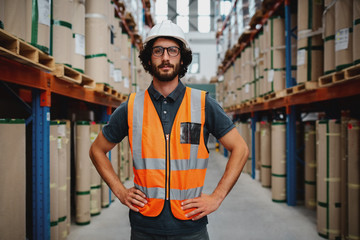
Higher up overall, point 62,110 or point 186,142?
point 62,110

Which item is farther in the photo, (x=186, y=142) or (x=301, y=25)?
(x=301, y=25)

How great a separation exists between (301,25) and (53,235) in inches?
172

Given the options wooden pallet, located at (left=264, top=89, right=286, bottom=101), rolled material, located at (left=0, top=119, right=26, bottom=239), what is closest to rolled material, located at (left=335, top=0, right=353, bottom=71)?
wooden pallet, located at (left=264, top=89, right=286, bottom=101)

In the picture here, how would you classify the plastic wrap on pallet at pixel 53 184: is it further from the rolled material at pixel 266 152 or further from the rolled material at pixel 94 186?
the rolled material at pixel 266 152

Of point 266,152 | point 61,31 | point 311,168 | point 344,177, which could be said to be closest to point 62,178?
point 61,31

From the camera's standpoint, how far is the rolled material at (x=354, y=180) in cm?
278

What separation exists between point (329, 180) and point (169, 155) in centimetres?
265

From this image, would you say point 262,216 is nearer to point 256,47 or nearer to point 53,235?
point 53,235

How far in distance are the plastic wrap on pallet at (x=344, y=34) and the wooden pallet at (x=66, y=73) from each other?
3029 millimetres

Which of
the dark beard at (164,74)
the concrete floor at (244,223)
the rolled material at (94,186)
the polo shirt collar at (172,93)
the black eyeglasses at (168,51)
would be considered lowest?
the concrete floor at (244,223)

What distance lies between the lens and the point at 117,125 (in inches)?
63.7

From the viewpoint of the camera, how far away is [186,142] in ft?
4.85

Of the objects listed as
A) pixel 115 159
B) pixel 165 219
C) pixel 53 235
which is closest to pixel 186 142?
pixel 165 219

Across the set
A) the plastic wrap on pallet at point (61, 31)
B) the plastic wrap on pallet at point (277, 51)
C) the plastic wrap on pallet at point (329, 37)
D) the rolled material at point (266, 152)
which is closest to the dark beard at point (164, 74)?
the plastic wrap on pallet at point (61, 31)
